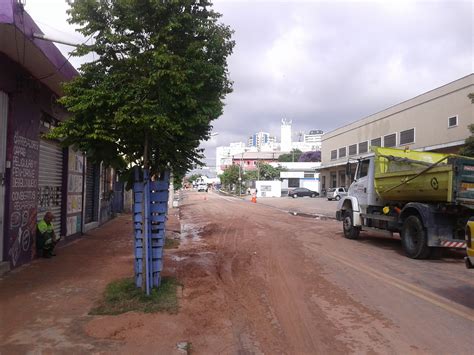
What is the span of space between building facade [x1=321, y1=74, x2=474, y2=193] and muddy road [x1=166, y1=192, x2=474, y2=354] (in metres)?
24.2

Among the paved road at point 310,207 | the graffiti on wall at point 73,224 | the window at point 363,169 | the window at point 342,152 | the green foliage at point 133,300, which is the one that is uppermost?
the window at point 342,152

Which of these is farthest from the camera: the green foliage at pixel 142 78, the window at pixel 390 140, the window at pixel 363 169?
the window at pixel 390 140

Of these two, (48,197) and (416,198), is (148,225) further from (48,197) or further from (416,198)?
(416,198)

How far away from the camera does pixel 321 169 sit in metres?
67.6

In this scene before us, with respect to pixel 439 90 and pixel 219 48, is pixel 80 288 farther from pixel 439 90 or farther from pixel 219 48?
pixel 439 90

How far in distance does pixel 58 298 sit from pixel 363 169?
36.4ft

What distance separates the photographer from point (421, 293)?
7.95m

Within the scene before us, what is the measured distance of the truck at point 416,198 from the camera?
1073 cm

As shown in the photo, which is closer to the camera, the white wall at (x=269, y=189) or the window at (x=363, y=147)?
the window at (x=363, y=147)

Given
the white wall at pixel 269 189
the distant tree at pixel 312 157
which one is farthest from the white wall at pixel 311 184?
the distant tree at pixel 312 157

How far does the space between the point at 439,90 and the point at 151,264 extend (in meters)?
37.1

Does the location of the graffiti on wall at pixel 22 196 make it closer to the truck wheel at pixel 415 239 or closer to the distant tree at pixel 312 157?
the truck wheel at pixel 415 239

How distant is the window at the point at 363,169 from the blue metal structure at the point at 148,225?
9.43 meters

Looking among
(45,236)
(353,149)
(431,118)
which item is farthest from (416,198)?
(353,149)
